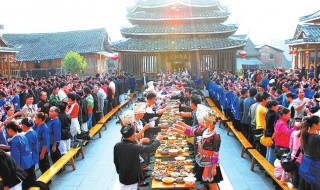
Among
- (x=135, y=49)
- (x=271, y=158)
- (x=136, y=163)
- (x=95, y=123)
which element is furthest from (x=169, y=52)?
(x=136, y=163)

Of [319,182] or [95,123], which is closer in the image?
[319,182]

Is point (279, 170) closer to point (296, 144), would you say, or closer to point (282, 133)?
point (282, 133)

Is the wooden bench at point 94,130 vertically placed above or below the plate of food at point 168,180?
below

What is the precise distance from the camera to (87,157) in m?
10.2

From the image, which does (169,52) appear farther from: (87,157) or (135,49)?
(87,157)

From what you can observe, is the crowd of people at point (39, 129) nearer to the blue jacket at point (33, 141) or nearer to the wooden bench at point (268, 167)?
the blue jacket at point (33, 141)

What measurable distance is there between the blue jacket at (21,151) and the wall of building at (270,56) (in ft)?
157

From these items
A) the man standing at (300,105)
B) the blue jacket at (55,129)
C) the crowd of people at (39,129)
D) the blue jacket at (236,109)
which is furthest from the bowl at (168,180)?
the blue jacket at (236,109)

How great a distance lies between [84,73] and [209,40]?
61.2 ft

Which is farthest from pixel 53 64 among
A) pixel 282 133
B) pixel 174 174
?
pixel 282 133

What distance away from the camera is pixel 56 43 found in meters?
43.8

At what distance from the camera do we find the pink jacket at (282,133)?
6922mm

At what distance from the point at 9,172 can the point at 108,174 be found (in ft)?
11.6

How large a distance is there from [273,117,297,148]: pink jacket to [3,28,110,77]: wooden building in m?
34.6
